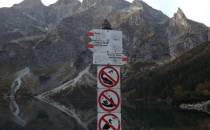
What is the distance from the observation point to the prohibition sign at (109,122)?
14.3 meters

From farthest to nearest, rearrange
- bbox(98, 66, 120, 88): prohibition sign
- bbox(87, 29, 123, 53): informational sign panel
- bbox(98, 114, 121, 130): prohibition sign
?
bbox(87, 29, 123, 53): informational sign panel
bbox(98, 66, 120, 88): prohibition sign
bbox(98, 114, 121, 130): prohibition sign

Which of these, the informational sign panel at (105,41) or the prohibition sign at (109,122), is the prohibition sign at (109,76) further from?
the prohibition sign at (109,122)

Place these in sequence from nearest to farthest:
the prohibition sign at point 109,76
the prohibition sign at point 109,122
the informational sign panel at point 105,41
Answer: the prohibition sign at point 109,122, the prohibition sign at point 109,76, the informational sign panel at point 105,41

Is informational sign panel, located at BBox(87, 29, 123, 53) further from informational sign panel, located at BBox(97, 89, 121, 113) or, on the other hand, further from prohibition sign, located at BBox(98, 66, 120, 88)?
informational sign panel, located at BBox(97, 89, 121, 113)

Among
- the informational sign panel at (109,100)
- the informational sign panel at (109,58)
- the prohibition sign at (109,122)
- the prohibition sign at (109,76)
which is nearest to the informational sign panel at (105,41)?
the informational sign panel at (109,58)

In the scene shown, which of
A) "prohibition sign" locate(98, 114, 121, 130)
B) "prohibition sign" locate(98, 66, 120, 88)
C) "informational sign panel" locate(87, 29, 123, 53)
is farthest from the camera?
"informational sign panel" locate(87, 29, 123, 53)

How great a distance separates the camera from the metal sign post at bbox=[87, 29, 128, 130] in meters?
14.4

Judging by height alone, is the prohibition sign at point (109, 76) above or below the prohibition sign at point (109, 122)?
above

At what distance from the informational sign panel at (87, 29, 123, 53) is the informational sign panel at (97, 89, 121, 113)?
5.29 ft

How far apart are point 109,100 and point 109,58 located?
1.63m

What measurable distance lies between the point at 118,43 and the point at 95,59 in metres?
1.22

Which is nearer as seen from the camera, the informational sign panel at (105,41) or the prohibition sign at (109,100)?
the prohibition sign at (109,100)

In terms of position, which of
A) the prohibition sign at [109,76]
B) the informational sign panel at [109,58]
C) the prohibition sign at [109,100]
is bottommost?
the prohibition sign at [109,100]

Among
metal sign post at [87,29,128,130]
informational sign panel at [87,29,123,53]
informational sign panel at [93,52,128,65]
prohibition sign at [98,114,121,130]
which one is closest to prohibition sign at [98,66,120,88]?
metal sign post at [87,29,128,130]
